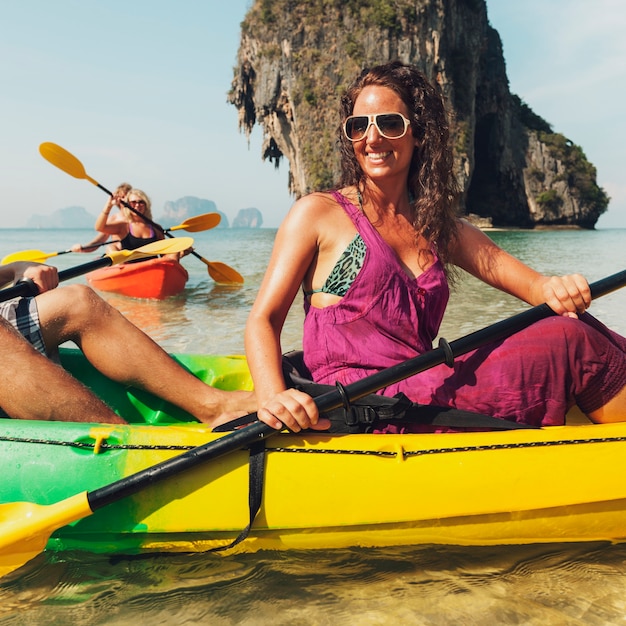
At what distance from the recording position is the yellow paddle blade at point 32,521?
1640 mm

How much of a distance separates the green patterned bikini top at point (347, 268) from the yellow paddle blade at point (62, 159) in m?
4.72

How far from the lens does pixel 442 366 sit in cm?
181

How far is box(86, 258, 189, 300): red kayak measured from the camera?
7.50 m

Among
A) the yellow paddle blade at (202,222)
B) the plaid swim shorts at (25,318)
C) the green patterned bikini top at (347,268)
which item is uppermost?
the yellow paddle blade at (202,222)

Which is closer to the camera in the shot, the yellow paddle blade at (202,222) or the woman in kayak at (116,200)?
the yellow paddle blade at (202,222)

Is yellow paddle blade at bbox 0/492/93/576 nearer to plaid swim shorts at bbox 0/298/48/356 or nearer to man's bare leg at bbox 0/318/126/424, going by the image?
man's bare leg at bbox 0/318/126/424

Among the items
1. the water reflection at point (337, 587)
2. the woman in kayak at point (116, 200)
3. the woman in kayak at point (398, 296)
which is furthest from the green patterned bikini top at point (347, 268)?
the woman in kayak at point (116, 200)

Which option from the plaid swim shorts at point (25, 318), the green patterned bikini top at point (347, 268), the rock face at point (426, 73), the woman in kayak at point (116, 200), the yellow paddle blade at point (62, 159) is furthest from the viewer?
the rock face at point (426, 73)

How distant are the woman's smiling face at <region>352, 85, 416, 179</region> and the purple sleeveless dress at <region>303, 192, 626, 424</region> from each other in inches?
6.0

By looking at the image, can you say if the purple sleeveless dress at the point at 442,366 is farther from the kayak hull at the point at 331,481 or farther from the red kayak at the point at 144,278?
the red kayak at the point at 144,278

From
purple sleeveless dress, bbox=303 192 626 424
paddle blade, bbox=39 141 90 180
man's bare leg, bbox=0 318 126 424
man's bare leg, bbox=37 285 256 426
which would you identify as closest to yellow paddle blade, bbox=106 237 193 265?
man's bare leg, bbox=37 285 256 426

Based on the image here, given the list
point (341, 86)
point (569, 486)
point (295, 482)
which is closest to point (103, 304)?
point (295, 482)

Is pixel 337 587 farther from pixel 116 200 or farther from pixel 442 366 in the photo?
pixel 116 200

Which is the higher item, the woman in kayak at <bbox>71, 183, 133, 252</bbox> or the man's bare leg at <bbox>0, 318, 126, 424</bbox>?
the woman in kayak at <bbox>71, 183, 133, 252</bbox>
